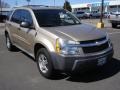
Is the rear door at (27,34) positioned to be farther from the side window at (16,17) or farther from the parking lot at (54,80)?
the parking lot at (54,80)

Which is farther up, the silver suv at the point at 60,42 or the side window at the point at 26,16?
the side window at the point at 26,16

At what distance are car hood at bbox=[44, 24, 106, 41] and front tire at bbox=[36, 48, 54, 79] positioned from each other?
0.55m

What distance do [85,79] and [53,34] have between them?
4.37ft

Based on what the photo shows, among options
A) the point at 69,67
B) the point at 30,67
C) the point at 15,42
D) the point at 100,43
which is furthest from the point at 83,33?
the point at 15,42

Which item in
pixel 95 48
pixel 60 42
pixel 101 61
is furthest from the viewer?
pixel 101 61

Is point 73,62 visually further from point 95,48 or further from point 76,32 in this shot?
point 76,32

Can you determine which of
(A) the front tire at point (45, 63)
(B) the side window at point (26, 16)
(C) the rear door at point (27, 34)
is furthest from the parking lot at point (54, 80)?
(B) the side window at point (26, 16)

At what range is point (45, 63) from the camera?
658 cm

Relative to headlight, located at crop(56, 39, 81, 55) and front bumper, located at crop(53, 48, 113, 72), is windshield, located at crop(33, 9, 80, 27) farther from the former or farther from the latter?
front bumper, located at crop(53, 48, 113, 72)

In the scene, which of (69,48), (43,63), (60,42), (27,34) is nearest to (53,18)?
(27,34)

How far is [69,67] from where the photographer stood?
5957mm

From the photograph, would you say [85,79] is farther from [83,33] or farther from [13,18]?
[13,18]

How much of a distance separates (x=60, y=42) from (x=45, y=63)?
815mm

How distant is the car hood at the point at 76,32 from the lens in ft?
20.2
